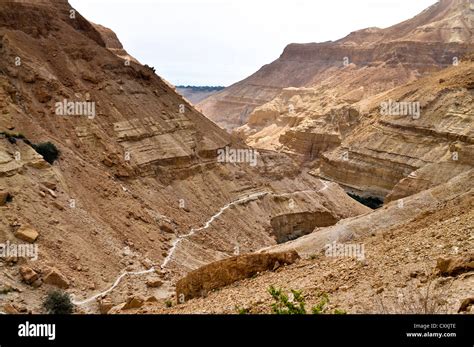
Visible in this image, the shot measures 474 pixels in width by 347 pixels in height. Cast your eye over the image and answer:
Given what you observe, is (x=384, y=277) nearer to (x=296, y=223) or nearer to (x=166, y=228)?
(x=166, y=228)

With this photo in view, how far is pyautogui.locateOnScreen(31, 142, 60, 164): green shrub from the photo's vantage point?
25.9m

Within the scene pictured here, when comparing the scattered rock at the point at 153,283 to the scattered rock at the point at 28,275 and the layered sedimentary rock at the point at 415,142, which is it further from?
the layered sedimentary rock at the point at 415,142

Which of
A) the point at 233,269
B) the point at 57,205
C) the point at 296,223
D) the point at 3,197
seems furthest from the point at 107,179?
the point at 233,269

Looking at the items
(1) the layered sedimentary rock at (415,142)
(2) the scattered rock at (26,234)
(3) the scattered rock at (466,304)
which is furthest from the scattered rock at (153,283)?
(1) the layered sedimentary rock at (415,142)

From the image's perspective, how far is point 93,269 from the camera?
69.4ft

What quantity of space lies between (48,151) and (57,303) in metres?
10.8

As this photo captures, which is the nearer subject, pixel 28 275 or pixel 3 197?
pixel 28 275

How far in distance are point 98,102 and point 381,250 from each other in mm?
24347

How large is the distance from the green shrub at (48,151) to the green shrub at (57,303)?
9792 millimetres

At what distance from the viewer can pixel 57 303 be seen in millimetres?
17375

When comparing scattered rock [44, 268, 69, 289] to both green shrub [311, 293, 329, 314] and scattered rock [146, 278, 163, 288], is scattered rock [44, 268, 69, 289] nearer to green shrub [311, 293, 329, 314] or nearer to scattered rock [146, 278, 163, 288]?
scattered rock [146, 278, 163, 288]

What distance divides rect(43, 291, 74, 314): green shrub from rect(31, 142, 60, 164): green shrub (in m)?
9.79
